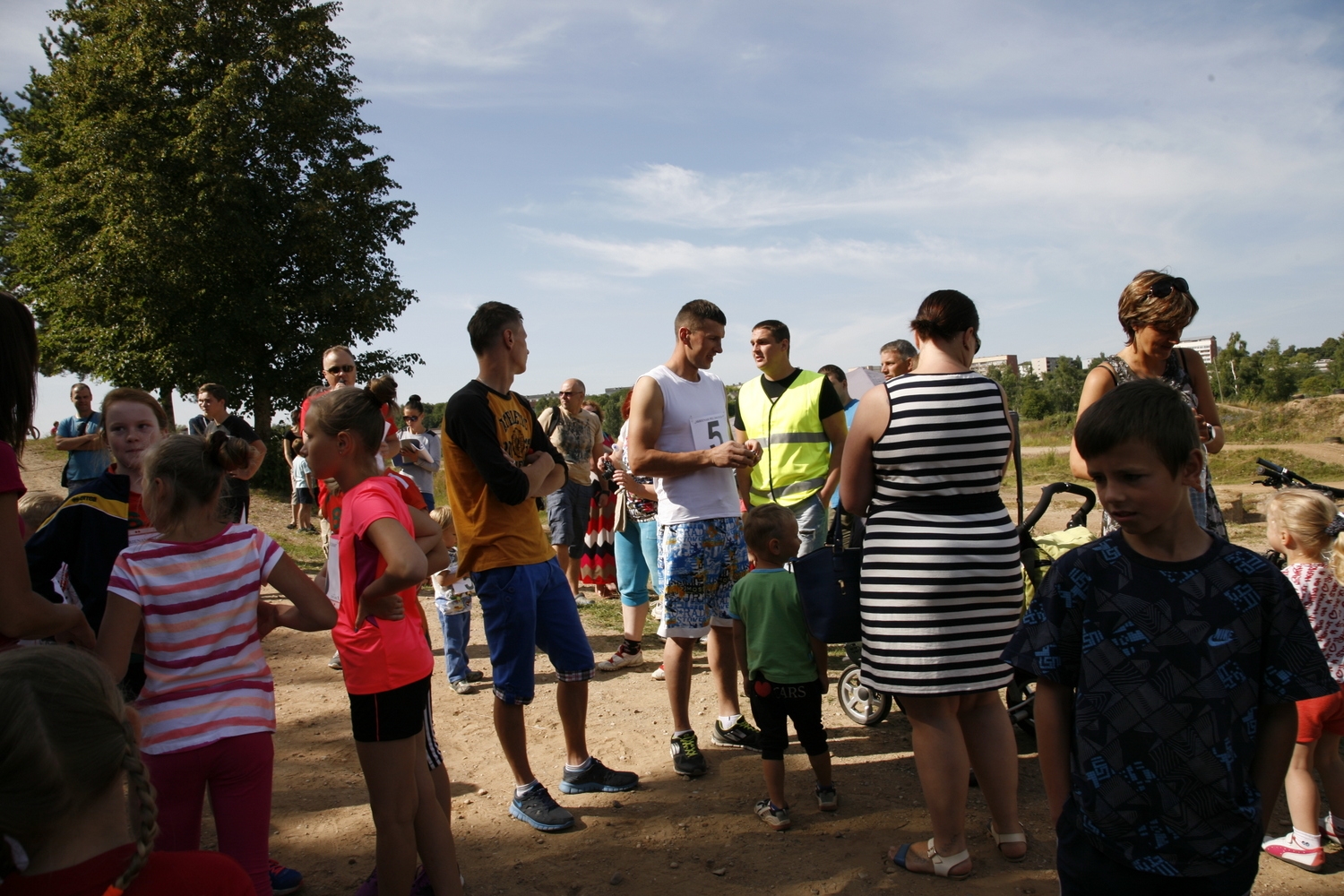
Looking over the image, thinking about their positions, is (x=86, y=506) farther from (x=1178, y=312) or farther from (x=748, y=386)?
(x=1178, y=312)

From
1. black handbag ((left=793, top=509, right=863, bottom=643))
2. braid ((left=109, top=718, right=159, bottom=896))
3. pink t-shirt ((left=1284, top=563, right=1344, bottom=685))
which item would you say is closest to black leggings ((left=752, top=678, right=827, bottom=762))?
black handbag ((left=793, top=509, right=863, bottom=643))

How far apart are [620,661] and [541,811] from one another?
243 centimetres

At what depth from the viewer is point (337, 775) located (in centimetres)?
434

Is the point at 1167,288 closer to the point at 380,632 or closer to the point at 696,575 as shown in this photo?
the point at 696,575

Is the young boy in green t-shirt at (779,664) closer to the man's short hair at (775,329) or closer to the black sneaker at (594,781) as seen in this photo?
the black sneaker at (594,781)

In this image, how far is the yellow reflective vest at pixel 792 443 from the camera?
4.79 m

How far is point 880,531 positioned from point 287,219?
86.0 ft

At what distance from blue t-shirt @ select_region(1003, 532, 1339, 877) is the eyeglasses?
5.53ft

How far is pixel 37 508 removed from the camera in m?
3.37

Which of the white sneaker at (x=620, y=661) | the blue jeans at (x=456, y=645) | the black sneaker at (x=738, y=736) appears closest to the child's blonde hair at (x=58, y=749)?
the black sneaker at (x=738, y=736)

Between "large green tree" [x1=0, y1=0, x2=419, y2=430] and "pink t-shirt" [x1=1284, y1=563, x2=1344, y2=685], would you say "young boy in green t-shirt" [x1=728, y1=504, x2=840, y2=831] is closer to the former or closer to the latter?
"pink t-shirt" [x1=1284, y1=563, x2=1344, y2=685]

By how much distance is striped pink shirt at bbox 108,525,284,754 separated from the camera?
235 centimetres

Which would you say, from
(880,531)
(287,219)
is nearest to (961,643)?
(880,531)

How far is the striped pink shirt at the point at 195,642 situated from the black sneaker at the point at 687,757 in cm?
212
